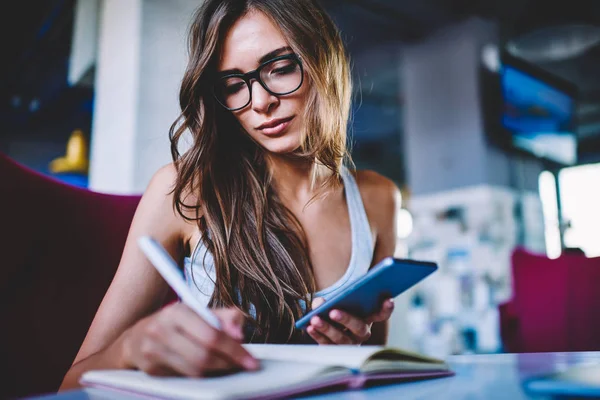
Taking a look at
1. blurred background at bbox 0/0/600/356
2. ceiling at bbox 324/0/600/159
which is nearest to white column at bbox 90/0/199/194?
blurred background at bbox 0/0/600/356

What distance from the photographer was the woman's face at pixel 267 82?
1176 mm

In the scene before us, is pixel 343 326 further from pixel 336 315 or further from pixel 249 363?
pixel 249 363

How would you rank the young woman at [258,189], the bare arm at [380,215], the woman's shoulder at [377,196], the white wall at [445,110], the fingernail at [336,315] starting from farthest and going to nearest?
the white wall at [445,110] → the woman's shoulder at [377,196] → the bare arm at [380,215] → the young woman at [258,189] → the fingernail at [336,315]

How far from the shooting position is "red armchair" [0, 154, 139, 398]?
37.3 inches

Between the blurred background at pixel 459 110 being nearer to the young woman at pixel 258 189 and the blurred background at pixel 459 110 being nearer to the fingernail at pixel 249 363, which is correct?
the young woman at pixel 258 189

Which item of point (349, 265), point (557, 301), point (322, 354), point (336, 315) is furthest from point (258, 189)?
point (557, 301)

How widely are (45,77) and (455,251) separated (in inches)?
182

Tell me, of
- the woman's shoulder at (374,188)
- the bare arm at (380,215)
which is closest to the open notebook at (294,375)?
the bare arm at (380,215)

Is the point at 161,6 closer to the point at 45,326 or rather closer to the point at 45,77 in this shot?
the point at 45,326

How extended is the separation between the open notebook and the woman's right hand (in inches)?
0.5

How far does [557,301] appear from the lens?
2215mm

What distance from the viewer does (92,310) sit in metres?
1.11

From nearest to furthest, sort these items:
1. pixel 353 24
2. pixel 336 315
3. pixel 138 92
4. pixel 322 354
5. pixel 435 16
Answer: pixel 322 354, pixel 336 315, pixel 138 92, pixel 435 16, pixel 353 24

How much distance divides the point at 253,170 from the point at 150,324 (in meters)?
0.80
